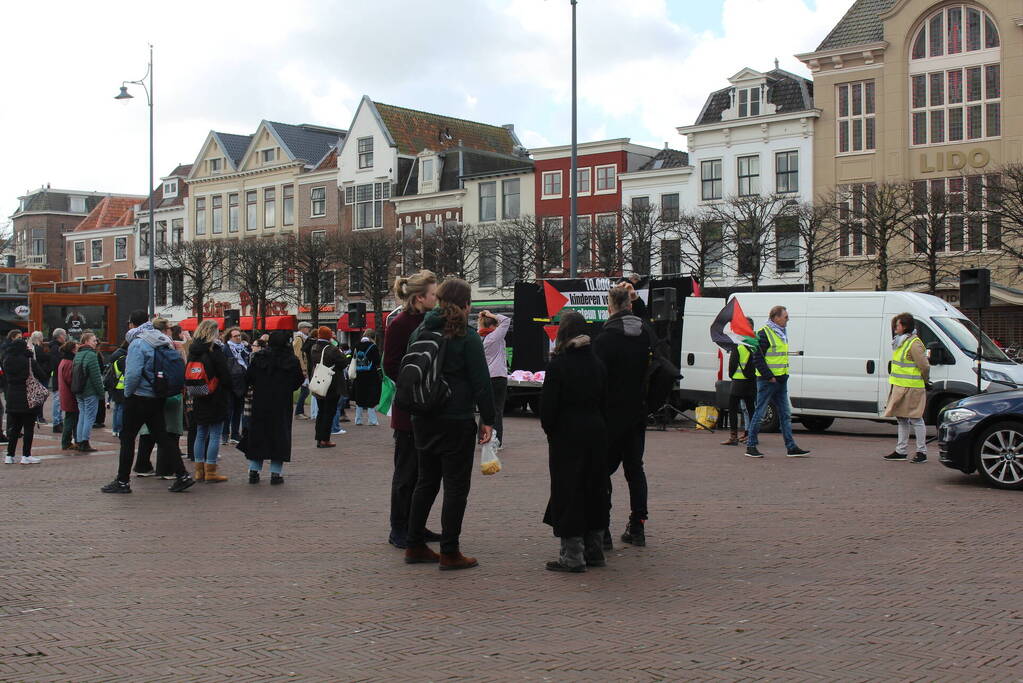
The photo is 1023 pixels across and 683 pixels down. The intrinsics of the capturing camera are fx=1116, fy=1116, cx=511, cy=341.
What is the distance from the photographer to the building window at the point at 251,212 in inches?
2564

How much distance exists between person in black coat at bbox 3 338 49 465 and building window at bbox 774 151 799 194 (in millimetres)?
33709

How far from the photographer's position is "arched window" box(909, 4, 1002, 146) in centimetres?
3906

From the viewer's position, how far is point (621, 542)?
8414mm

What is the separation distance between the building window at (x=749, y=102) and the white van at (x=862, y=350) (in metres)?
27.5

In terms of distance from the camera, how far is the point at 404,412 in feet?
26.1

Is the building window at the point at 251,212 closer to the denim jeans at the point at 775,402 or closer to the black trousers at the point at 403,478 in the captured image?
the denim jeans at the point at 775,402

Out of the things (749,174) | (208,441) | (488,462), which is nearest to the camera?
(488,462)

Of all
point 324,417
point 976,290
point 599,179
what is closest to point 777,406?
point 976,290

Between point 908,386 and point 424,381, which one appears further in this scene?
point 908,386

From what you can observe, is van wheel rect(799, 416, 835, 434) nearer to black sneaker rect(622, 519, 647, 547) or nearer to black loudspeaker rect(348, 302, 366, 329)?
black sneaker rect(622, 519, 647, 547)

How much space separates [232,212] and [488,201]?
2029 centimetres

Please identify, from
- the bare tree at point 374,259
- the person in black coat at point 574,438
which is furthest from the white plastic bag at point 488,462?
the bare tree at point 374,259

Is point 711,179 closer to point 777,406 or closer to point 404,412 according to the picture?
point 777,406

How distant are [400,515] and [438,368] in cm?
151
